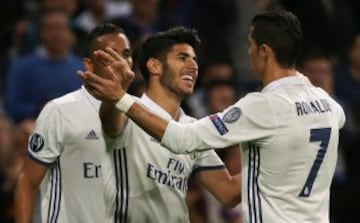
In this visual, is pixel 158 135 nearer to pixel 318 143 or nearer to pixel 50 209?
pixel 318 143

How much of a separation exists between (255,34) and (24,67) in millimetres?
4842

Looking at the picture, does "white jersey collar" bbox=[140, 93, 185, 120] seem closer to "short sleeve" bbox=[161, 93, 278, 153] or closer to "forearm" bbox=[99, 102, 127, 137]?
"forearm" bbox=[99, 102, 127, 137]

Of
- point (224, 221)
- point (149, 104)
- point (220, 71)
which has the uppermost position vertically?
point (220, 71)

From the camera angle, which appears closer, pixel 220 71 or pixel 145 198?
pixel 145 198

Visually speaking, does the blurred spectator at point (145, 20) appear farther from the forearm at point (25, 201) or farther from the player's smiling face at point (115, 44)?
the forearm at point (25, 201)

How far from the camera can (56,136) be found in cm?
790

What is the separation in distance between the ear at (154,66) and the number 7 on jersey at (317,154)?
1200mm

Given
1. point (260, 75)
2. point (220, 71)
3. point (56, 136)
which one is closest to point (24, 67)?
point (220, 71)

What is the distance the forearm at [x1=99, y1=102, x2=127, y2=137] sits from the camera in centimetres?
699

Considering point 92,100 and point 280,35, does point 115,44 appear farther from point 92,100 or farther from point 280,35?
point 280,35

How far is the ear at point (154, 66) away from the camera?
25.0ft

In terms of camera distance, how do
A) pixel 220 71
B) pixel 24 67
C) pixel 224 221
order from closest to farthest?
pixel 224 221
pixel 24 67
pixel 220 71

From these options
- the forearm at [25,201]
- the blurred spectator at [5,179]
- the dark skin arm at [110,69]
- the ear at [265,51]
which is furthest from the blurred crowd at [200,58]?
the ear at [265,51]

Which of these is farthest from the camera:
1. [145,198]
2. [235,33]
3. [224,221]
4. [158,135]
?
[235,33]
